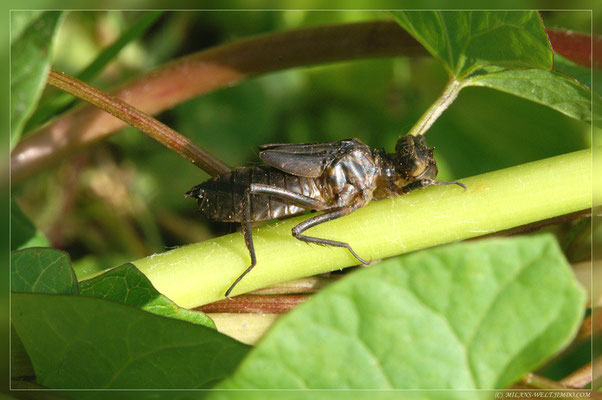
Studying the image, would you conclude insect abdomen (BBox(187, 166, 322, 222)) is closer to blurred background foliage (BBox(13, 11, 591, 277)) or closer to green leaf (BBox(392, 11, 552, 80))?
green leaf (BBox(392, 11, 552, 80))

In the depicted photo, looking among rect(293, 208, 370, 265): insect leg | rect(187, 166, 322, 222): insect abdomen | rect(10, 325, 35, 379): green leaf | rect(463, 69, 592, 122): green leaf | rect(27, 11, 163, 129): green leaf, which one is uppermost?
rect(27, 11, 163, 129): green leaf

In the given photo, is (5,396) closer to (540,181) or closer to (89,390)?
(89,390)

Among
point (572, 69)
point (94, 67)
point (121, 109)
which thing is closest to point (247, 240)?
point (121, 109)

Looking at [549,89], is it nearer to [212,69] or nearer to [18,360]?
[212,69]

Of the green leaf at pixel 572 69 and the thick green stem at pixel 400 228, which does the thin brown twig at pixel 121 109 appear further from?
the green leaf at pixel 572 69

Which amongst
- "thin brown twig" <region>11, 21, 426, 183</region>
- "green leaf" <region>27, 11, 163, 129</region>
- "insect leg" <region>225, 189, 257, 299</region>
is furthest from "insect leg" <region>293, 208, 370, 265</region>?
"green leaf" <region>27, 11, 163, 129</region>

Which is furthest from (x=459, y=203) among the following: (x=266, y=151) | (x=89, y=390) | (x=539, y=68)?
(x=89, y=390)
